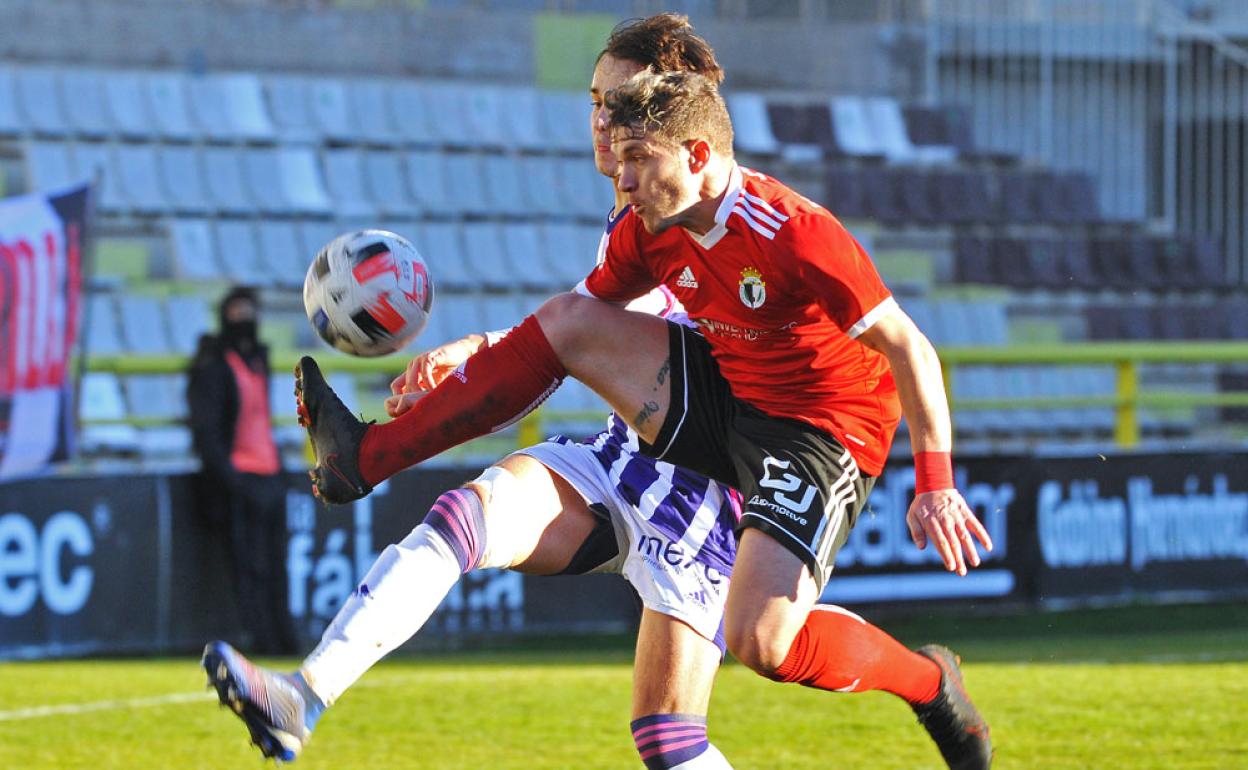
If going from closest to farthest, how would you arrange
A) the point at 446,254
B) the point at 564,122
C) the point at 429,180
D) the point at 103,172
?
1. the point at 103,172
2. the point at 446,254
3. the point at 429,180
4. the point at 564,122

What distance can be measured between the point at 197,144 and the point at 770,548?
1130cm

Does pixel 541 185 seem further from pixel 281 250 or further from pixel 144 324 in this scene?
pixel 144 324

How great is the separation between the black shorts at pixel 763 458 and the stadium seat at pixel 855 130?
12.8 meters

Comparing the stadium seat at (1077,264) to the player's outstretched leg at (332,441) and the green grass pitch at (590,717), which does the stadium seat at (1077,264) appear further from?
the player's outstretched leg at (332,441)

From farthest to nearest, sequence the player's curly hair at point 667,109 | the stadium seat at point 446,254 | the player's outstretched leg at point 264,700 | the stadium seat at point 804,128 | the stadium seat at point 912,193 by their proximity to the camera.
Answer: the stadium seat at point 804,128 → the stadium seat at point 912,193 → the stadium seat at point 446,254 → the player's curly hair at point 667,109 → the player's outstretched leg at point 264,700

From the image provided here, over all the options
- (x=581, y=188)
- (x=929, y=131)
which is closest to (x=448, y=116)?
(x=581, y=188)

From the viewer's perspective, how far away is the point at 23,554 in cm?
904

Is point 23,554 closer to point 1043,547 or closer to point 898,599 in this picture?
point 898,599

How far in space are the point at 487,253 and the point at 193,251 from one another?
2.34 meters

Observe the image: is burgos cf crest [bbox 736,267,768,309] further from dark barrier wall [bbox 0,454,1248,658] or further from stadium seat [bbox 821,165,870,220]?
stadium seat [bbox 821,165,870,220]

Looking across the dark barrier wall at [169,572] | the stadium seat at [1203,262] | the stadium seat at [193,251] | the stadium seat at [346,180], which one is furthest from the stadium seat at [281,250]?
the stadium seat at [1203,262]

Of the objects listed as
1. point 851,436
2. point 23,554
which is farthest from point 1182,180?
point 851,436

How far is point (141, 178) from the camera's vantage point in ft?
46.9

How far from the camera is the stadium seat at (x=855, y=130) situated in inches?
677
